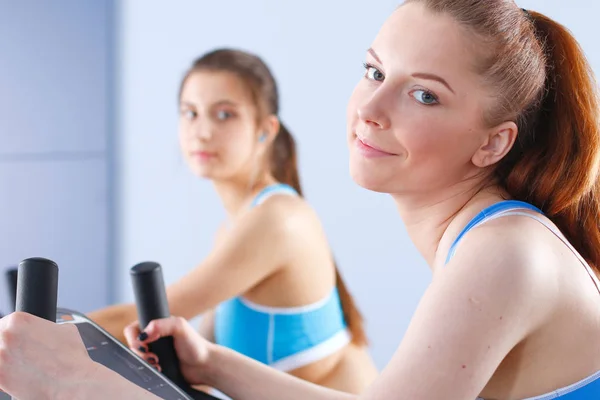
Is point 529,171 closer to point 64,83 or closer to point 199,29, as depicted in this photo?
point 199,29

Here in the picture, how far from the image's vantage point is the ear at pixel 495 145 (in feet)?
2.95

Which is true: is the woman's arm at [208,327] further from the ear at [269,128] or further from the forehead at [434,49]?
the forehead at [434,49]

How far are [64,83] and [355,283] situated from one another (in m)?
1.53

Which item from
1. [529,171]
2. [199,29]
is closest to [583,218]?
[529,171]

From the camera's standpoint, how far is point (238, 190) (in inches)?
71.5

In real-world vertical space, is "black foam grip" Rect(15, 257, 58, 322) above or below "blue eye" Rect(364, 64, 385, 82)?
below

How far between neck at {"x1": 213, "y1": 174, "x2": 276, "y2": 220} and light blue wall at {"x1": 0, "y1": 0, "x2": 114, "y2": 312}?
5.03 ft

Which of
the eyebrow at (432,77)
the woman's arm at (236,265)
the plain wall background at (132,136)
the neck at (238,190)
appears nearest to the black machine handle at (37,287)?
the eyebrow at (432,77)

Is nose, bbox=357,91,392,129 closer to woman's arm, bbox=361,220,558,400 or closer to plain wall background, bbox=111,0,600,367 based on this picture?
woman's arm, bbox=361,220,558,400

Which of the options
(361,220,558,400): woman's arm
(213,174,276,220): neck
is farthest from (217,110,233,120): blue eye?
(361,220,558,400): woman's arm

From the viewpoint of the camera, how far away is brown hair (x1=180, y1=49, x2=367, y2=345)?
178cm

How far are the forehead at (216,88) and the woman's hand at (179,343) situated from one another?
80 centimetres

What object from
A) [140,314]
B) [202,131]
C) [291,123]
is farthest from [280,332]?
[291,123]

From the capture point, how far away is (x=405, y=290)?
231cm
